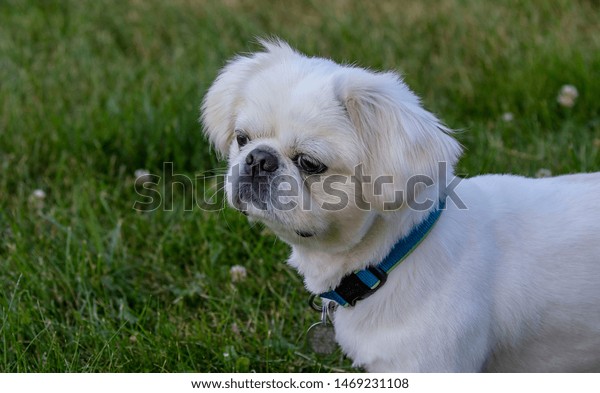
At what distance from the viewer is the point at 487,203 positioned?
2182 mm

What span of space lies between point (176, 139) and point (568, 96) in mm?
1738

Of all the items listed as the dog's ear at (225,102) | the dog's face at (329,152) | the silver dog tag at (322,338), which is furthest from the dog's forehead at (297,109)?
the silver dog tag at (322,338)

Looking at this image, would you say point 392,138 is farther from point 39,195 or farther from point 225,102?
point 39,195

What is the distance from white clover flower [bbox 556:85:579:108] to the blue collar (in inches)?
67.5

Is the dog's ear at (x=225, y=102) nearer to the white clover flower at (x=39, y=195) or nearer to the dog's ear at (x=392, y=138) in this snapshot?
the dog's ear at (x=392, y=138)

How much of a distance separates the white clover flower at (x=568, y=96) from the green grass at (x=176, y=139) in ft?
0.17

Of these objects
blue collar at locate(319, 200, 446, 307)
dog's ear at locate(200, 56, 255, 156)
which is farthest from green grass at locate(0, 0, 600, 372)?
dog's ear at locate(200, 56, 255, 156)

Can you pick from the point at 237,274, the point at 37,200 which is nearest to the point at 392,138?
the point at 237,274

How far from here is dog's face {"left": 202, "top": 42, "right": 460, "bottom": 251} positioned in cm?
193

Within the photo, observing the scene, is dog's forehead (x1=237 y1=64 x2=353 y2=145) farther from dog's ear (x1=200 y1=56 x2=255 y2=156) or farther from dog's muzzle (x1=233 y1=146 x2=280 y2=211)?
dog's ear (x1=200 y1=56 x2=255 y2=156)

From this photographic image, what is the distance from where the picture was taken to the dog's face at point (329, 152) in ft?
6.34

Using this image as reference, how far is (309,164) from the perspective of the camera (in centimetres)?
201
